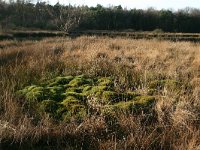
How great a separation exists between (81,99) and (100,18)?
5224cm

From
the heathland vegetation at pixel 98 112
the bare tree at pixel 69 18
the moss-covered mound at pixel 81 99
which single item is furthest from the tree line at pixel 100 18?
the moss-covered mound at pixel 81 99

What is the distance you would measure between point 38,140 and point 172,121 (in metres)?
1.66

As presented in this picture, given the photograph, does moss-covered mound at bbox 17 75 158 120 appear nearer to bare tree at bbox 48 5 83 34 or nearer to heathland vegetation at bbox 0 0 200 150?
heathland vegetation at bbox 0 0 200 150

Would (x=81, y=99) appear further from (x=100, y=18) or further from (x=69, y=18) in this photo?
(x=100, y=18)

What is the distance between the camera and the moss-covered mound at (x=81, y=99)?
4629mm

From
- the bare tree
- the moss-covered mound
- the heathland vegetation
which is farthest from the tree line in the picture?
the moss-covered mound

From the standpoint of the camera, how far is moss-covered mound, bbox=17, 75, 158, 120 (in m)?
4.63

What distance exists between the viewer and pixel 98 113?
4.59 meters

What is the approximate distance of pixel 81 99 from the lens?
201 inches

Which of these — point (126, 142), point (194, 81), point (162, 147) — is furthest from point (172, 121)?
point (194, 81)

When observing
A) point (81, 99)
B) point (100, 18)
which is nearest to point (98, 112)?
point (81, 99)

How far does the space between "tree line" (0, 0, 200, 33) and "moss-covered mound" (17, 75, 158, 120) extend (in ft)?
137

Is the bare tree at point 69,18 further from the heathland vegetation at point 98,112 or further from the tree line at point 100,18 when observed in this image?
the heathland vegetation at point 98,112

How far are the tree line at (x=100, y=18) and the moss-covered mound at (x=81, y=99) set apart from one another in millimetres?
41778
